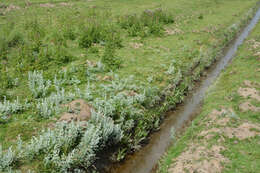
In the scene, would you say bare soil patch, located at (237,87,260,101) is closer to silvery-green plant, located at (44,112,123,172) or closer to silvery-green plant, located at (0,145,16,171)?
silvery-green plant, located at (44,112,123,172)

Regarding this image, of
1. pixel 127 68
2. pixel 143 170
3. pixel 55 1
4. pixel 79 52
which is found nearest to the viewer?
pixel 143 170

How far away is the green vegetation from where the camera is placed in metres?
7.08

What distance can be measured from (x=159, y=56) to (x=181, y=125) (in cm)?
639

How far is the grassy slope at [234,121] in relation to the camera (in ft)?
23.5

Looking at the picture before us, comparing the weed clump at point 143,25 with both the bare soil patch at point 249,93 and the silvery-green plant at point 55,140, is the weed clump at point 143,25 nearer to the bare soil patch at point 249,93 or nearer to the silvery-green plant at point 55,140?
the bare soil patch at point 249,93

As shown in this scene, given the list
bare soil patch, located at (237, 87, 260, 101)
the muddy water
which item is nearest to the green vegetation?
the muddy water

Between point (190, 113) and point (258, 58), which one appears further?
point (258, 58)

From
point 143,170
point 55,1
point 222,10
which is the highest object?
point 55,1

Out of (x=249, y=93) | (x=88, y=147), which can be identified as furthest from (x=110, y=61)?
(x=249, y=93)

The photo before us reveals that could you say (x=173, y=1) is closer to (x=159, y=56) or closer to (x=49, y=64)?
(x=159, y=56)

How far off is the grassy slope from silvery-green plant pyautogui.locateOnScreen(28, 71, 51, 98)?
597cm

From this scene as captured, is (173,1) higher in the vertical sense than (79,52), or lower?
higher

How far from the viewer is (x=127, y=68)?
1317 cm

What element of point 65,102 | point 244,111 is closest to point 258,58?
point 244,111
